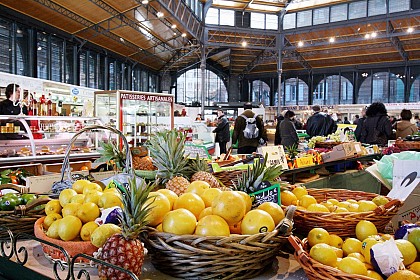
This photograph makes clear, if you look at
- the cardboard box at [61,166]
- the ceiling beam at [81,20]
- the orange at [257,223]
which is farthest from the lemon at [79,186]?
the ceiling beam at [81,20]

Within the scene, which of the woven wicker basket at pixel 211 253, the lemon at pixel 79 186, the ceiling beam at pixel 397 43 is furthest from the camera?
the ceiling beam at pixel 397 43

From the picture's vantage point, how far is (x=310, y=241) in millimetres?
1443

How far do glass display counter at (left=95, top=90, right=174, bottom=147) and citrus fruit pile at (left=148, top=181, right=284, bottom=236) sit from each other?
6.56 m

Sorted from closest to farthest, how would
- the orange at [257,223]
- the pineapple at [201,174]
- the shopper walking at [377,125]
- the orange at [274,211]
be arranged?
1. the orange at [257,223]
2. the orange at [274,211]
3. the pineapple at [201,174]
4. the shopper walking at [377,125]

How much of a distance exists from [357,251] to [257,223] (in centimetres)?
38

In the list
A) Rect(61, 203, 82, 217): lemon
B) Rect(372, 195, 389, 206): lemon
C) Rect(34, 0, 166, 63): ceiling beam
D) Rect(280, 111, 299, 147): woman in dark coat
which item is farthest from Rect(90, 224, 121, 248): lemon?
Rect(34, 0, 166, 63): ceiling beam

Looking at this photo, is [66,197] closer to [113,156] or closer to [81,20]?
[113,156]

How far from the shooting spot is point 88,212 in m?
1.47

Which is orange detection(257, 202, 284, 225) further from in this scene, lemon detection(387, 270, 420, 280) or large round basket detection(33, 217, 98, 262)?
large round basket detection(33, 217, 98, 262)

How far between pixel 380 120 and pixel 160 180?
5563 mm

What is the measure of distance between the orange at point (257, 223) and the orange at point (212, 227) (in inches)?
2.8

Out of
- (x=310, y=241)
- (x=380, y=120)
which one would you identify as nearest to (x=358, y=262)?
(x=310, y=241)

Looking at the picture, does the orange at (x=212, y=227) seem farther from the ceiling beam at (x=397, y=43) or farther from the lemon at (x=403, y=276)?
the ceiling beam at (x=397, y=43)

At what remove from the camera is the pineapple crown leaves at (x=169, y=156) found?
6.93 ft
